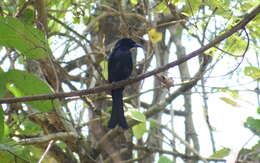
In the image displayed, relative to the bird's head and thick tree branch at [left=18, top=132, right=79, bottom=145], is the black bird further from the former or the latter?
thick tree branch at [left=18, top=132, right=79, bottom=145]

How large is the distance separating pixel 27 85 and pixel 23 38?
24cm

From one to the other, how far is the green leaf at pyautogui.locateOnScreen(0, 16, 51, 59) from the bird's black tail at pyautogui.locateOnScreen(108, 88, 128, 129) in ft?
4.43

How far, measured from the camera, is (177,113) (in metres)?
5.22

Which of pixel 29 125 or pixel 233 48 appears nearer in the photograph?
pixel 233 48

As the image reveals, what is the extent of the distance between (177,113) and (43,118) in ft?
6.36

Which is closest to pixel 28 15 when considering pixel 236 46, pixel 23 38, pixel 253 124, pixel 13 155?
pixel 23 38

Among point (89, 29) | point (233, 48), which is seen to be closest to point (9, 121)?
point (89, 29)

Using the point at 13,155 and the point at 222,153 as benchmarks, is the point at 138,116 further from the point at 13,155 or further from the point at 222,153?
the point at 13,155

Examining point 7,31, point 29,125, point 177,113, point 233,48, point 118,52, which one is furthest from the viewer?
point 177,113

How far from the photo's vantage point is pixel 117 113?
3684 mm

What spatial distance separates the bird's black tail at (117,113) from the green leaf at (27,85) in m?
1.17

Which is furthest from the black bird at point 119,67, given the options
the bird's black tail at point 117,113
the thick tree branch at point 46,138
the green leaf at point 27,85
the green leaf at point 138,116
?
the green leaf at point 27,85

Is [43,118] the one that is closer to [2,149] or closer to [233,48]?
[2,149]

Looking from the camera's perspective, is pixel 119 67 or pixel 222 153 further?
pixel 119 67
